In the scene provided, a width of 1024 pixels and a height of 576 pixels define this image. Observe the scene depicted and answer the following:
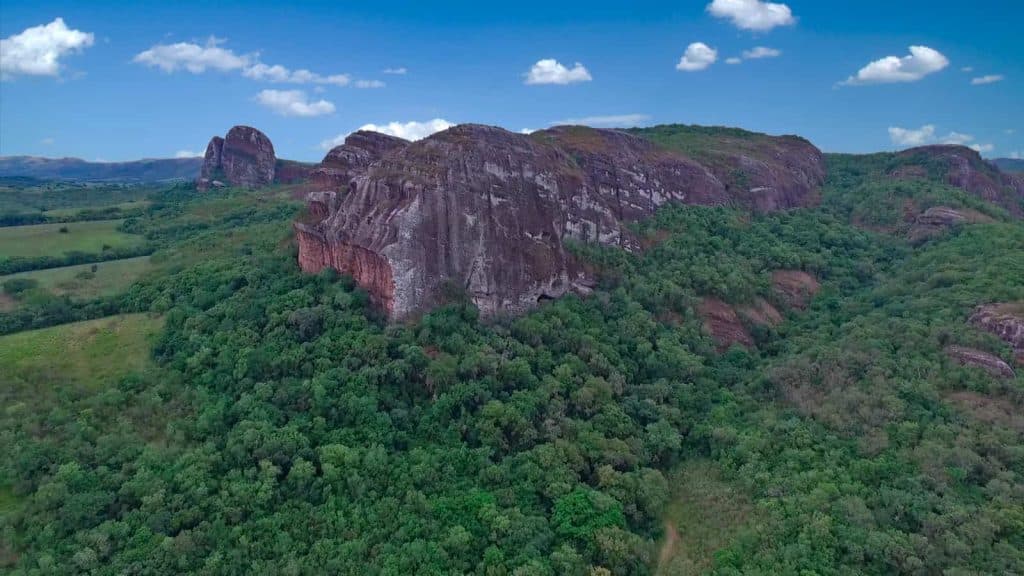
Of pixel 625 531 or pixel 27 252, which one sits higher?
pixel 27 252

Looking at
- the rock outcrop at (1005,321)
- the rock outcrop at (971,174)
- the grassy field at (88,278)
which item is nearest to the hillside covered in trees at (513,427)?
the rock outcrop at (1005,321)

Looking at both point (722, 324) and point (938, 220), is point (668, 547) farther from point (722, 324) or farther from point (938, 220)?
point (938, 220)

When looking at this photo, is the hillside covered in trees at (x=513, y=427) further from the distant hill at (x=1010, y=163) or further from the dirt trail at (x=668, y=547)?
the distant hill at (x=1010, y=163)

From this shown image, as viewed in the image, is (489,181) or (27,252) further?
(27,252)

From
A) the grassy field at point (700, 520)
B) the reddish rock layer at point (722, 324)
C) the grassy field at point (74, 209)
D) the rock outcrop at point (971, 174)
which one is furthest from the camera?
the grassy field at point (74, 209)

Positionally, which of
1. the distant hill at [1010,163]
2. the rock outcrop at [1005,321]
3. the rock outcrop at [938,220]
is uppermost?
the distant hill at [1010,163]

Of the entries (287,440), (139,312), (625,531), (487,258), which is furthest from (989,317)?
(139,312)

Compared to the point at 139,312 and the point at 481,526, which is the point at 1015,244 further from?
the point at 139,312
